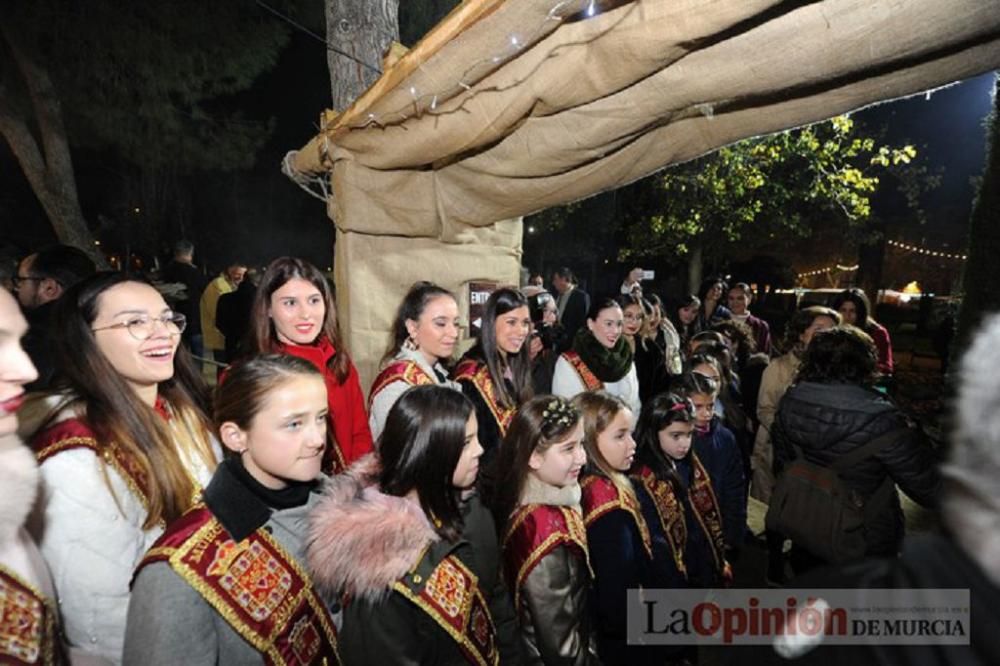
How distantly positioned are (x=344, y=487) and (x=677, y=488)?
183 centimetres

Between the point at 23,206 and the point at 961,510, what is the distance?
1231 inches

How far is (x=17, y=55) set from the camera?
25.4 feet

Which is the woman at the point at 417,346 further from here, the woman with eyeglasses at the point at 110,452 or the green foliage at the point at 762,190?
the green foliage at the point at 762,190

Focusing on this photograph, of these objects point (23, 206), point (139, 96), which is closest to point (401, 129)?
point (139, 96)

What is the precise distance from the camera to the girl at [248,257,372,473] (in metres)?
2.71

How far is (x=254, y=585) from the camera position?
4.75ft

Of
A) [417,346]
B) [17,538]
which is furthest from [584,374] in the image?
[17,538]

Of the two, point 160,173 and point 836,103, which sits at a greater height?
point 160,173

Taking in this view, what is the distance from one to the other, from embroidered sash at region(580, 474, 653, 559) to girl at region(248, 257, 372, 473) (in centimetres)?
121

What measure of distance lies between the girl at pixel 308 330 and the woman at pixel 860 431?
2.40 metres

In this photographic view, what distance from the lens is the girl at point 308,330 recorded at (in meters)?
2.71

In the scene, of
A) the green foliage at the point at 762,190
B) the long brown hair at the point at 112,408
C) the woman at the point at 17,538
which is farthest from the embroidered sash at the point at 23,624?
the green foliage at the point at 762,190

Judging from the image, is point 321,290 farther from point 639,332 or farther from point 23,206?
point 23,206

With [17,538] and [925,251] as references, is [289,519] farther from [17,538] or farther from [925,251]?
[925,251]
